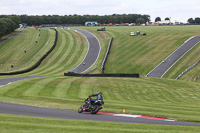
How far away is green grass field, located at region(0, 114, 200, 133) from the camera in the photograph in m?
17.2

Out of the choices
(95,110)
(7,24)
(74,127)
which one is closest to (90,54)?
(7,24)

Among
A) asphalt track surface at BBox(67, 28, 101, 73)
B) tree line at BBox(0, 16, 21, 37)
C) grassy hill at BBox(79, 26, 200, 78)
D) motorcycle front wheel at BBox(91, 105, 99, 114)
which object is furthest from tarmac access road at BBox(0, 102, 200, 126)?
tree line at BBox(0, 16, 21, 37)

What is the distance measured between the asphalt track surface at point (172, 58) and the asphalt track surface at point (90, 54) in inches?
747

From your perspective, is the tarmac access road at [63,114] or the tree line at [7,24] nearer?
the tarmac access road at [63,114]

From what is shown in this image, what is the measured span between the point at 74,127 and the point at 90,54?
253 ft

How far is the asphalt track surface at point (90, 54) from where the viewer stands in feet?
266

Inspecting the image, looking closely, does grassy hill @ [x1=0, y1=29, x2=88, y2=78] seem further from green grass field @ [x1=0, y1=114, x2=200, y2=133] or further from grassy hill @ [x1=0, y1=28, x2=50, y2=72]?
green grass field @ [x1=0, y1=114, x2=200, y2=133]

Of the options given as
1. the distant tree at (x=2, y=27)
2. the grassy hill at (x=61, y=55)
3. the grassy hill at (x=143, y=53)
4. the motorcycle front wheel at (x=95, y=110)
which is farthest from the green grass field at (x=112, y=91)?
the distant tree at (x=2, y=27)

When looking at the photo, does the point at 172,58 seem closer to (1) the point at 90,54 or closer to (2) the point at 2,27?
(1) the point at 90,54

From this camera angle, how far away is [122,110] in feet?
86.3

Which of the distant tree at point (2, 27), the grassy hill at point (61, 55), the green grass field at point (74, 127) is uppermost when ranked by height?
the distant tree at point (2, 27)

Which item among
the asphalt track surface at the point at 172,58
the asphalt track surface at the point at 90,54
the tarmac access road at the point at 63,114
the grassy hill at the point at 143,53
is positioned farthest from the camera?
the asphalt track surface at the point at 90,54

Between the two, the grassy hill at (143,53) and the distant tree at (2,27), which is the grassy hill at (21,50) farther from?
the grassy hill at (143,53)

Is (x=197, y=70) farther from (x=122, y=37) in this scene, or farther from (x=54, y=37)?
(x=54, y=37)
